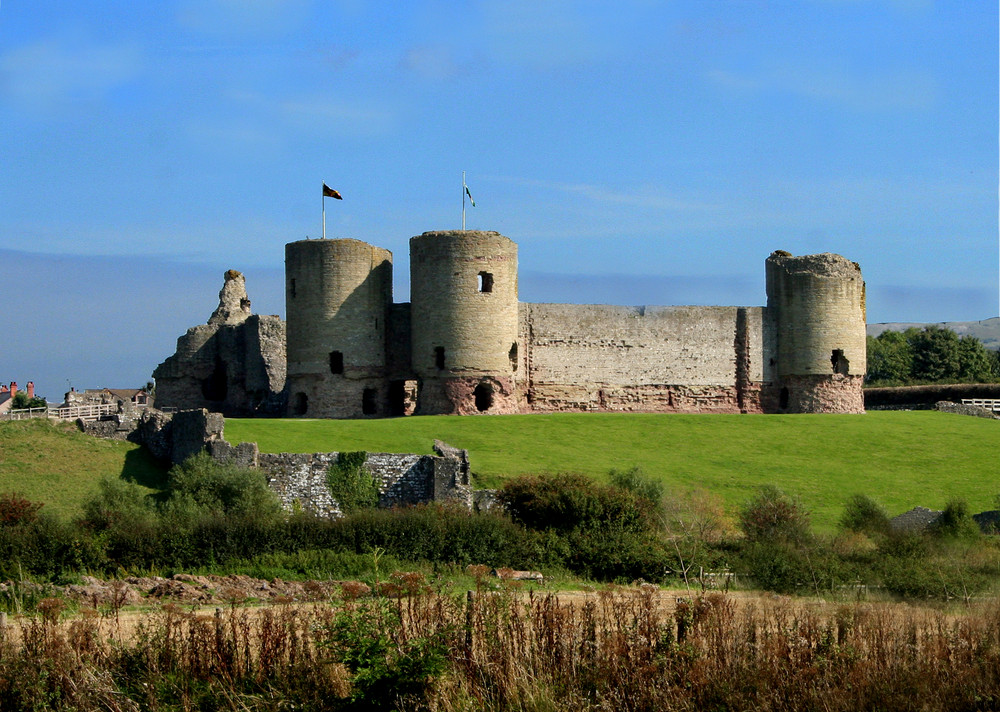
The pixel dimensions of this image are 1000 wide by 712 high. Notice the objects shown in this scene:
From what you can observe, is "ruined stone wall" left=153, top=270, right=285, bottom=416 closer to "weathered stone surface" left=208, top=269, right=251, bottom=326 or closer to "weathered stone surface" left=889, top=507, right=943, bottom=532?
"weathered stone surface" left=208, top=269, right=251, bottom=326

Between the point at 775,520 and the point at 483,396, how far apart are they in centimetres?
1607

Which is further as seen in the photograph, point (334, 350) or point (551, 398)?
point (551, 398)

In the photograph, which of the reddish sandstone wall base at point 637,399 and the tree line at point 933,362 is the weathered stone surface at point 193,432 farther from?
the tree line at point 933,362

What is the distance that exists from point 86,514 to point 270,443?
529 cm

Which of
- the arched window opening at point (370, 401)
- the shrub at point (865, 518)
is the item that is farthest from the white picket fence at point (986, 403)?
the arched window opening at point (370, 401)

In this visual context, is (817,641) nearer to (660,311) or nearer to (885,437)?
(885,437)

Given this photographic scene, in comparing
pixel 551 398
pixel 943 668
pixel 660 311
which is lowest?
pixel 943 668

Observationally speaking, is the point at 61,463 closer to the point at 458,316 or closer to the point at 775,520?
the point at 458,316

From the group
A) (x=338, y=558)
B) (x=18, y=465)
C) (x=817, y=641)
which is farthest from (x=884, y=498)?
(x=18, y=465)

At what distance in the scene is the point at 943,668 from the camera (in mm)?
13078

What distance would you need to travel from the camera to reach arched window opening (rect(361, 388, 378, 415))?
38562mm

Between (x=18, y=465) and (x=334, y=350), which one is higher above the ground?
(x=334, y=350)

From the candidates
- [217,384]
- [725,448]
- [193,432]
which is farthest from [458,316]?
[193,432]

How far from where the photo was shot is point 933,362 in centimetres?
6556
